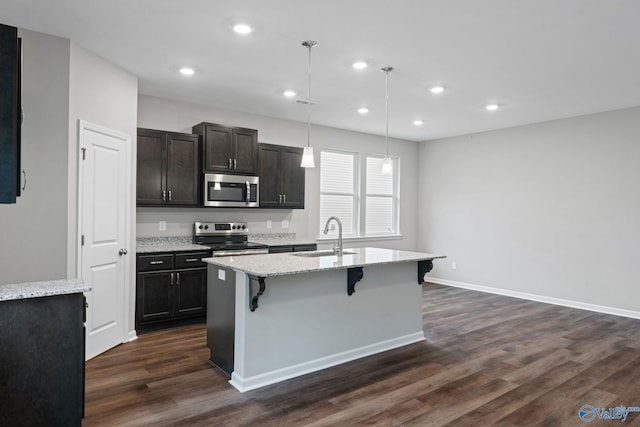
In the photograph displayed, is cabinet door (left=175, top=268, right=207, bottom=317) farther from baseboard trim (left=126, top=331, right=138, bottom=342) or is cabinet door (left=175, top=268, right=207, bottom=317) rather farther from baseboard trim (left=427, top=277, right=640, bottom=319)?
baseboard trim (left=427, top=277, right=640, bottom=319)

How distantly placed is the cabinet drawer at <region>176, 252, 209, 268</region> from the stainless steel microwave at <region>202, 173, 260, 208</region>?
0.65 metres

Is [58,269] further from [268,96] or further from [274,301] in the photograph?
[268,96]

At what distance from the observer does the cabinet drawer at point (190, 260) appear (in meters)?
4.57

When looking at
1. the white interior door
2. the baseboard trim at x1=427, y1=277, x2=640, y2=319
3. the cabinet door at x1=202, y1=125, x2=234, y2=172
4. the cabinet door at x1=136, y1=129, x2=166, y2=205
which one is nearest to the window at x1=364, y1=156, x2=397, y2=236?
the baseboard trim at x1=427, y1=277, x2=640, y2=319

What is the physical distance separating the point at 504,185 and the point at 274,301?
4915mm

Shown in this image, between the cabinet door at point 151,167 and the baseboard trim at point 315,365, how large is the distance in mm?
2385

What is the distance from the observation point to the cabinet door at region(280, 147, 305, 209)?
580cm

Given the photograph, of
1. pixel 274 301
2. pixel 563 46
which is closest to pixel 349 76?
pixel 563 46

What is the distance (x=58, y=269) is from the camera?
3.30 metres

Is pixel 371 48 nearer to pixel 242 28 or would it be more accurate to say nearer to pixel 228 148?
pixel 242 28

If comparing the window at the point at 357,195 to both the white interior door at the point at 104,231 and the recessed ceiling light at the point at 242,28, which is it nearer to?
the white interior door at the point at 104,231

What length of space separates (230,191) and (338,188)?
227cm

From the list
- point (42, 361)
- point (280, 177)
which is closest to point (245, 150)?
point (280, 177)

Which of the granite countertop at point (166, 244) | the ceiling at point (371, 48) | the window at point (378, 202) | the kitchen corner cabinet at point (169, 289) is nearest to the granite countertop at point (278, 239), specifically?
the granite countertop at point (166, 244)
